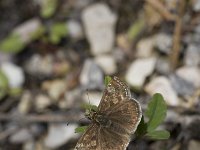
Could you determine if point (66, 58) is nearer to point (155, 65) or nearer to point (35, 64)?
point (35, 64)

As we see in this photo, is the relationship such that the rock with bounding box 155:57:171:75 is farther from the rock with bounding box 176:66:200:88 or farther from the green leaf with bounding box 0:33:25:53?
the green leaf with bounding box 0:33:25:53

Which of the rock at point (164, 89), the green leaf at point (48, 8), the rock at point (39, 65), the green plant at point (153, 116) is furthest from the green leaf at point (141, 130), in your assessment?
the green leaf at point (48, 8)

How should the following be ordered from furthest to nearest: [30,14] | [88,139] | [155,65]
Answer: [30,14]
[155,65]
[88,139]

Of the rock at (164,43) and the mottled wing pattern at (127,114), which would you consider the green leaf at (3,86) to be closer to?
the rock at (164,43)

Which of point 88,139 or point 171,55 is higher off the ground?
point 171,55

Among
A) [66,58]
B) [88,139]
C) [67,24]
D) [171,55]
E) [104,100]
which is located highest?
[67,24]

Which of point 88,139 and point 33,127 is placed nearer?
point 88,139

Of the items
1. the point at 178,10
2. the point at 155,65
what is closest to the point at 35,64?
the point at 155,65

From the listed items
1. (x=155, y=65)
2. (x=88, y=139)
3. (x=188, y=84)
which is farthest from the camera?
(x=155, y=65)
